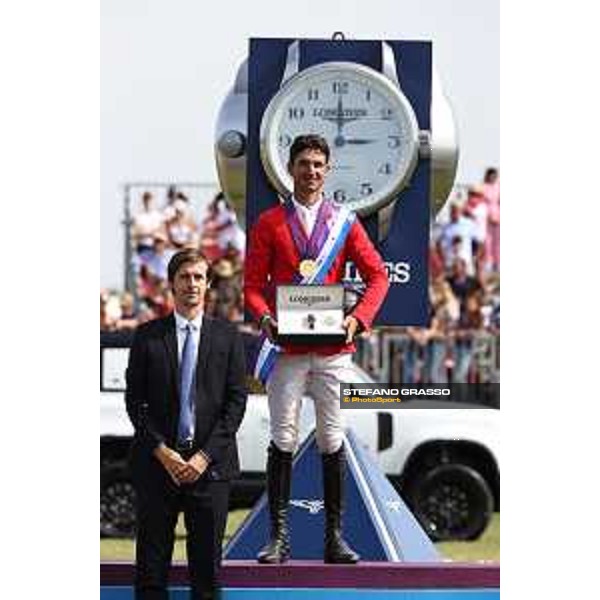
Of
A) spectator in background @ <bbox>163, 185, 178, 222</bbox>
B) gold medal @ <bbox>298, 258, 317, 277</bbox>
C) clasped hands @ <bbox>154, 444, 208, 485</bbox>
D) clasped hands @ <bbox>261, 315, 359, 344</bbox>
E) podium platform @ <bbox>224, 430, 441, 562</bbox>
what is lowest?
podium platform @ <bbox>224, 430, 441, 562</bbox>

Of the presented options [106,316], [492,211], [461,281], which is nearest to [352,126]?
[106,316]

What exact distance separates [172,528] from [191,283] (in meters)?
0.93

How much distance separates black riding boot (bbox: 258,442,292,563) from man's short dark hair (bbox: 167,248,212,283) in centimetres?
78

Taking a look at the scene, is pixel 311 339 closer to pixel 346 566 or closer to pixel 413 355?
pixel 346 566

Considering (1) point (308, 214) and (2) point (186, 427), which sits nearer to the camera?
(2) point (186, 427)

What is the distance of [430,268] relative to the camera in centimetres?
961

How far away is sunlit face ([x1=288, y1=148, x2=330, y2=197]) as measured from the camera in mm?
8938

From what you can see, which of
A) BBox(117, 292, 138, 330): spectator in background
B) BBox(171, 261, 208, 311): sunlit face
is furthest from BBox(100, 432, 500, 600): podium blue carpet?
BBox(117, 292, 138, 330): spectator in background

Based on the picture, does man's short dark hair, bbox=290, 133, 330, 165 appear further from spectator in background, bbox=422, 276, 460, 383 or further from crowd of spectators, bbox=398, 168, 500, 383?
spectator in background, bbox=422, 276, 460, 383

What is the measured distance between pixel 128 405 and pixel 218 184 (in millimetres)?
1054
